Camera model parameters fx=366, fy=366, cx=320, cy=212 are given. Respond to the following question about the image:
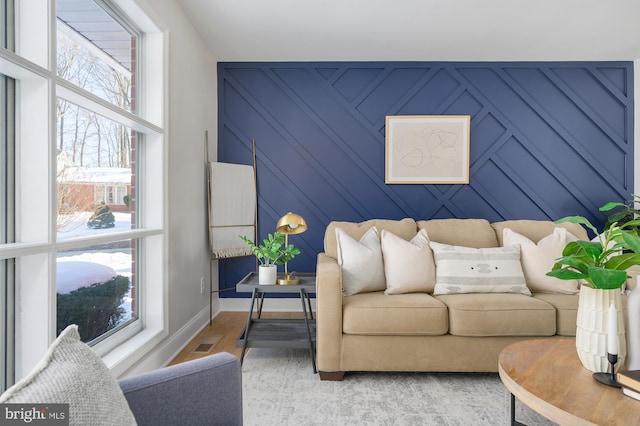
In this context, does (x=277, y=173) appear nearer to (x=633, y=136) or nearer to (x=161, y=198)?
(x=161, y=198)

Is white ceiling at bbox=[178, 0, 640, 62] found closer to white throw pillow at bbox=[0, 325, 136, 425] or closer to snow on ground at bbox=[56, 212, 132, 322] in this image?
snow on ground at bbox=[56, 212, 132, 322]

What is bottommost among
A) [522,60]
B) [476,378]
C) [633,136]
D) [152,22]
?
[476,378]

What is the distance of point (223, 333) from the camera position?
307cm

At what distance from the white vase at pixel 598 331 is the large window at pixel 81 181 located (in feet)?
6.65

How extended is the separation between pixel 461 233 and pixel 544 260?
58 centimetres

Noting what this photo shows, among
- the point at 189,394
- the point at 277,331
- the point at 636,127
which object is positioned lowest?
the point at 277,331

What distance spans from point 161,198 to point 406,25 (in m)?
2.30

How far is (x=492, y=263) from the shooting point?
251cm

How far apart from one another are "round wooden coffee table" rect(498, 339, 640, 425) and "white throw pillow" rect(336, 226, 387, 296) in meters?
1.02

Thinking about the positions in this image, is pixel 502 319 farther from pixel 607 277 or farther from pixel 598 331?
pixel 607 277

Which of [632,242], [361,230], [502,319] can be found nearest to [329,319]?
[361,230]

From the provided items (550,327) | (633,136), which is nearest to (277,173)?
(550,327)

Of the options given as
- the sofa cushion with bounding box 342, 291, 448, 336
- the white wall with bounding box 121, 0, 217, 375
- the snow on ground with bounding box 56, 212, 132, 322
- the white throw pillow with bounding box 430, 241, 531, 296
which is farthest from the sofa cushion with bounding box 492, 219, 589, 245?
the snow on ground with bounding box 56, 212, 132, 322

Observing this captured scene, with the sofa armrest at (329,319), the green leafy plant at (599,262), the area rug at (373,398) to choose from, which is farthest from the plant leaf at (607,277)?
the sofa armrest at (329,319)
